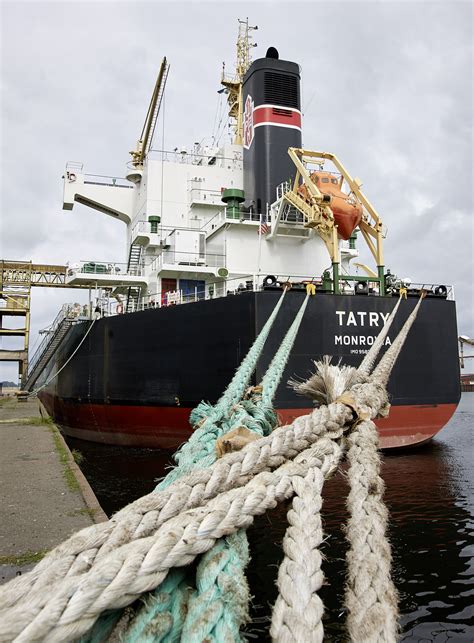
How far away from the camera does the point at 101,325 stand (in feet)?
48.2

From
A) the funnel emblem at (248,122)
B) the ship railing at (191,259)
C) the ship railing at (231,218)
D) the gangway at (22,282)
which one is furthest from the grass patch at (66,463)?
the gangway at (22,282)

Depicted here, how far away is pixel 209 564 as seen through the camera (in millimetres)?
1636

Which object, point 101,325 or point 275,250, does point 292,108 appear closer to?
point 275,250

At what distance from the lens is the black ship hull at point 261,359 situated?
10.6 meters

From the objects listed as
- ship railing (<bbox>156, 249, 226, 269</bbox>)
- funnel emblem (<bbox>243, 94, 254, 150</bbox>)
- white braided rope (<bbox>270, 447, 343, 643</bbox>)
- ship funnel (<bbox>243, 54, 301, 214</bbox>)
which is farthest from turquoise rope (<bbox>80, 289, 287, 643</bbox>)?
funnel emblem (<bbox>243, 94, 254, 150</bbox>)

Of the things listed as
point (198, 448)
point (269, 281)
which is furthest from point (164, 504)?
point (269, 281)

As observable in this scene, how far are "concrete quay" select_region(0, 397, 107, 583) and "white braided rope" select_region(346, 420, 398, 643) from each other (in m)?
2.41

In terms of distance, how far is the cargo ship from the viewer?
1095cm

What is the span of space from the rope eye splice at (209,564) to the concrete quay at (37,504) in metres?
2.15

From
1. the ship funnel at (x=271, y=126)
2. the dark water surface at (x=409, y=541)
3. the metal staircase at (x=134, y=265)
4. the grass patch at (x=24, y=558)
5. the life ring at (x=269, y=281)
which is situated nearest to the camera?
the grass patch at (x=24, y=558)

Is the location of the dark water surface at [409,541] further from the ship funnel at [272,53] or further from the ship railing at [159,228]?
the ship funnel at [272,53]

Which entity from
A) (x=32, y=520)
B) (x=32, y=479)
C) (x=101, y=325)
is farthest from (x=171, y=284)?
(x=32, y=520)

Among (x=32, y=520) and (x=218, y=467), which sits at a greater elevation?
(x=218, y=467)

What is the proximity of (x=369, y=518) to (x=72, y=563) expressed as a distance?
1268 millimetres
